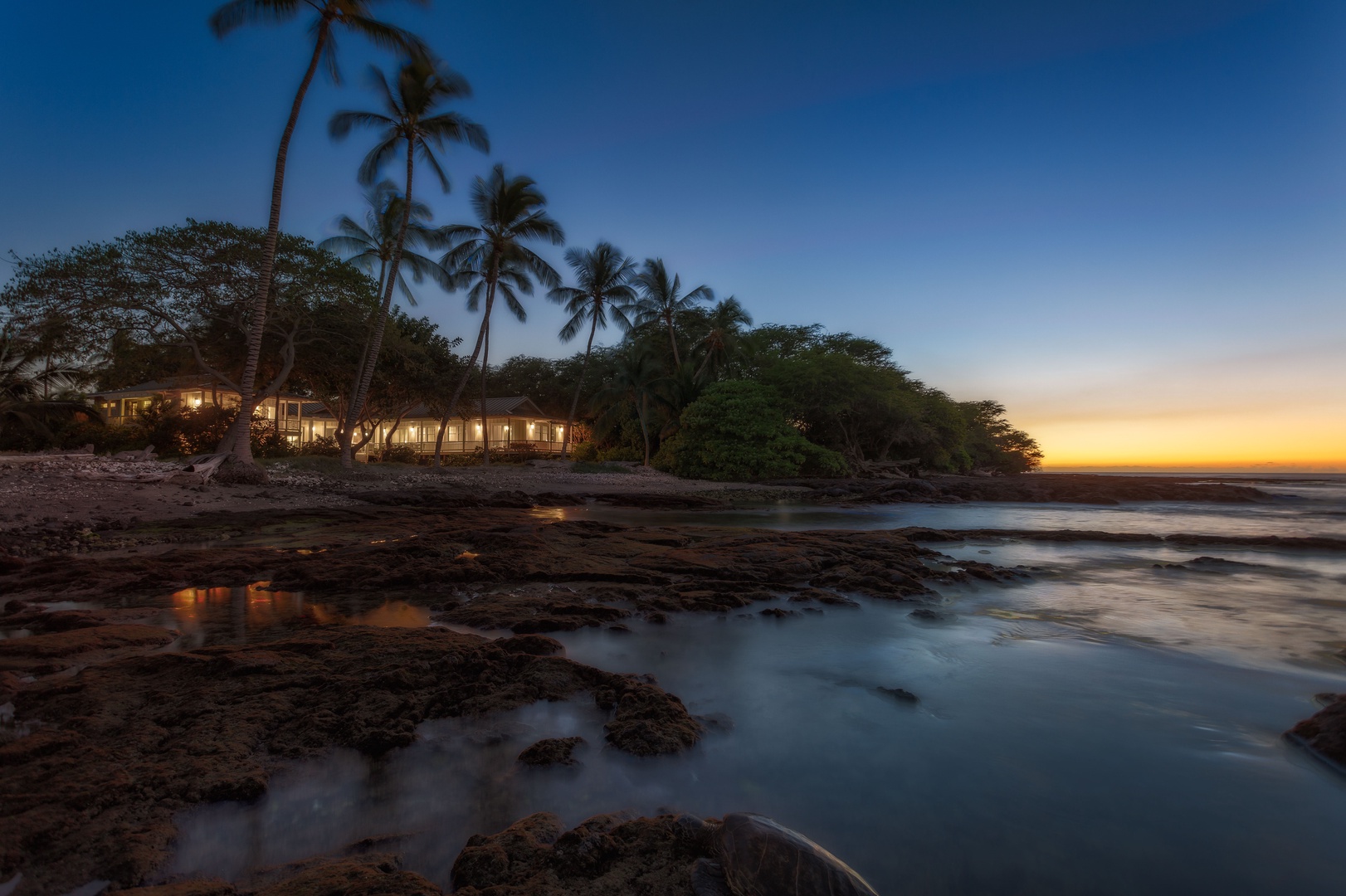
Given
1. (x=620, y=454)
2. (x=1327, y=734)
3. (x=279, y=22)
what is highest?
(x=279, y=22)

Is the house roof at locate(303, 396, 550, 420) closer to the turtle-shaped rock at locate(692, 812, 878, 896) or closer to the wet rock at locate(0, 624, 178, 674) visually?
the wet rock at locate(0, 624, 178, 674)

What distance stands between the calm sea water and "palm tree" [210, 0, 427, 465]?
1458 cm

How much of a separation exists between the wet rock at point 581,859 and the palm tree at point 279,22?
1576cm

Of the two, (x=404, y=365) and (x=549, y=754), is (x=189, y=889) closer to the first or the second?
(x=549, y=754)

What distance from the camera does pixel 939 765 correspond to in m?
2.58

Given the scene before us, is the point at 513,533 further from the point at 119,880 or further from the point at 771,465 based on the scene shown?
the point at 771,465

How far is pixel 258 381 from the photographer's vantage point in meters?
24.8

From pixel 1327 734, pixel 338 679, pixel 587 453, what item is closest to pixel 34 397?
pixel 587 453

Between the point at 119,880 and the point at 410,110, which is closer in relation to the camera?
the point at 119,880

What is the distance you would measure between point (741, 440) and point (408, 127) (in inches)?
714

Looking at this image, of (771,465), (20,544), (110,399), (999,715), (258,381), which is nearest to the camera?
(999,715)

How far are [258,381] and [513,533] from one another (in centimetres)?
2252

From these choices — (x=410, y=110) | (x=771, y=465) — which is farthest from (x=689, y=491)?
(x=410, y=110)

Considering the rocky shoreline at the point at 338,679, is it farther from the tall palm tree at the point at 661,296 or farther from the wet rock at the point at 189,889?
→ the tall palm tree at the point at 661,296
